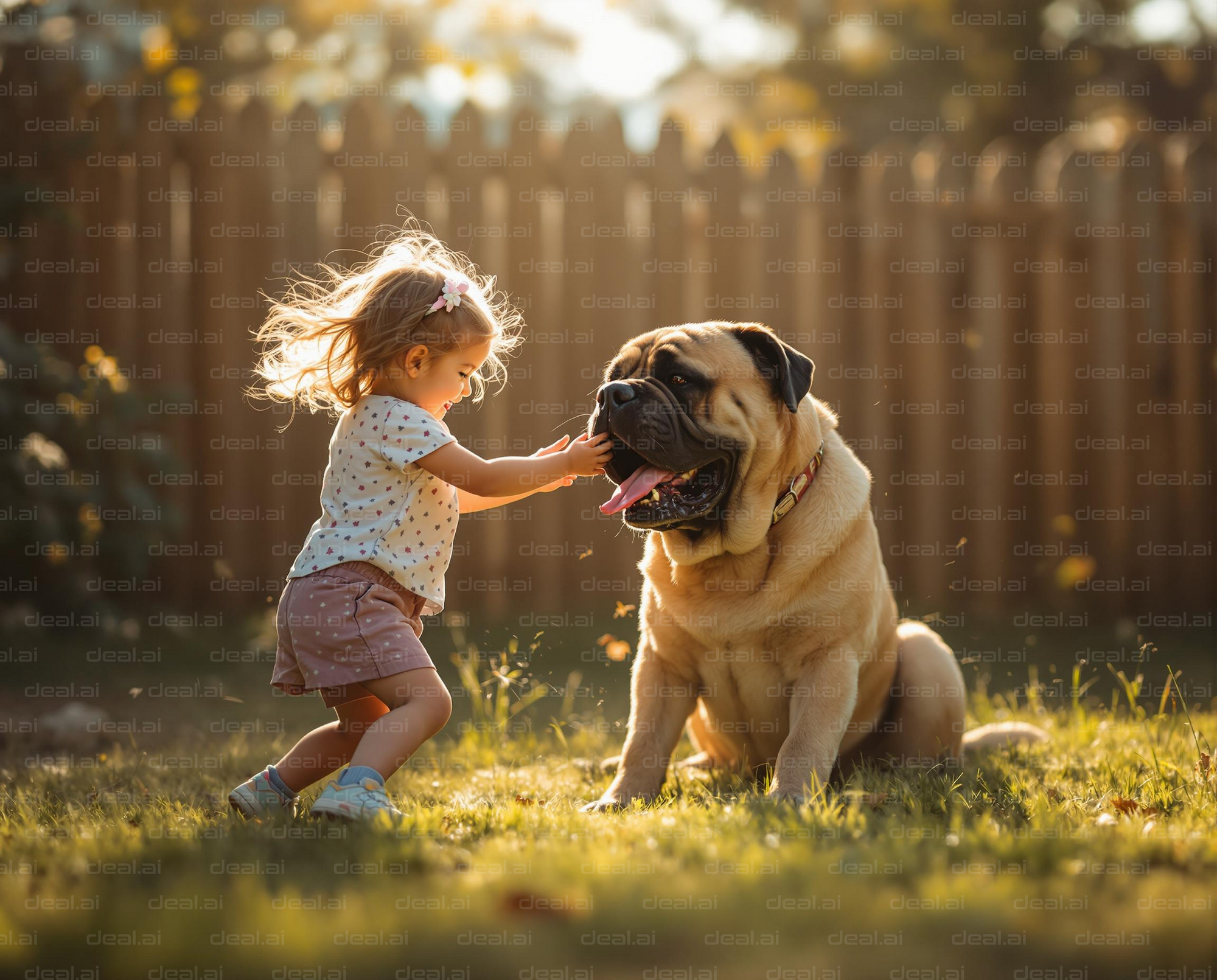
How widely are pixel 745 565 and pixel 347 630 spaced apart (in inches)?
43.5

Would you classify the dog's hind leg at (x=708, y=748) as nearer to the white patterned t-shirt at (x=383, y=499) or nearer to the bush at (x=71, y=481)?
the white patterned t-shirt at (x=383, y=499)

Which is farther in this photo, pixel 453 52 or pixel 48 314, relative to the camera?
pixel 453 52

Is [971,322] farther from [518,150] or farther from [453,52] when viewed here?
[453,52]

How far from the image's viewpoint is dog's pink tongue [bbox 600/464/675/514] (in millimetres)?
2828

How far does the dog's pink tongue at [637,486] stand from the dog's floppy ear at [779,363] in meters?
0.39

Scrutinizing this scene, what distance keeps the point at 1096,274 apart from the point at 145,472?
5361 millimetres

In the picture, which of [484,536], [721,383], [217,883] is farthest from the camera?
[484,536]

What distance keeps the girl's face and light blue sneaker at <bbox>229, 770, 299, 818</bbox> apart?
3.46 ft

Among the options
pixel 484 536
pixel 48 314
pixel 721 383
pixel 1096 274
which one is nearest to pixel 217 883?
pixel 721 383

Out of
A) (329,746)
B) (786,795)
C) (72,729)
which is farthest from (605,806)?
(72,729)

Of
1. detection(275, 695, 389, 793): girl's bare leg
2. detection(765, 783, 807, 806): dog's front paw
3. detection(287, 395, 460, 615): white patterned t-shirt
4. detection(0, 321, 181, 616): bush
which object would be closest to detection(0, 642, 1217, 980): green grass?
detection(765, 783, 807, 806): dog's front paw

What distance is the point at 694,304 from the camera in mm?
5918

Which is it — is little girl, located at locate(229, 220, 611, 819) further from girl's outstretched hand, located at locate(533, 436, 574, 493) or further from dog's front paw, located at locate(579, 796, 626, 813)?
dog's front paw, located at locate(579, 796, 626, 813)

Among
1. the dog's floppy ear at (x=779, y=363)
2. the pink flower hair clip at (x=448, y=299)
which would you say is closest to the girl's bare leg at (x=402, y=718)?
the pink flower hair clip at (x=448, y=299)
